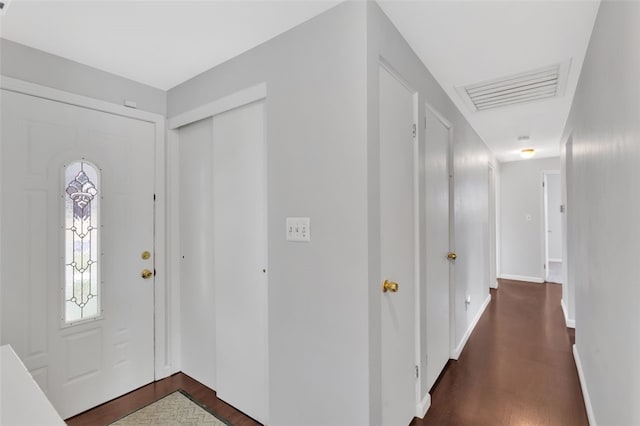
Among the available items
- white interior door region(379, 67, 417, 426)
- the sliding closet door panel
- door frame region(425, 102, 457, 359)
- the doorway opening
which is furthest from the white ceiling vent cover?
the doorway opening

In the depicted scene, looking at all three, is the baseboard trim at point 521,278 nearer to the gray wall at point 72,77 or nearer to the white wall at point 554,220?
the white wall at point 554,220

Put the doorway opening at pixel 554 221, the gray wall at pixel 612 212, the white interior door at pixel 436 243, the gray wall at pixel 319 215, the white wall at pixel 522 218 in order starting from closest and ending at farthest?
the gray wall at pixel 612 212, the gray wall at pixel 319 215, the white interior door at pixel 436 243, the white wall at pixel 522 218, the doorway opening at pixel 554 221

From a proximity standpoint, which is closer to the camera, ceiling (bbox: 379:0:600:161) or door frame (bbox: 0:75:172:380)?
ceiling (bbox: 379:0:600:161)

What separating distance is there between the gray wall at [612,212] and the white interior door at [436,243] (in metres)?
0.89

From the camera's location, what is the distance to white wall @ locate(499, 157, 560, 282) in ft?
17.8

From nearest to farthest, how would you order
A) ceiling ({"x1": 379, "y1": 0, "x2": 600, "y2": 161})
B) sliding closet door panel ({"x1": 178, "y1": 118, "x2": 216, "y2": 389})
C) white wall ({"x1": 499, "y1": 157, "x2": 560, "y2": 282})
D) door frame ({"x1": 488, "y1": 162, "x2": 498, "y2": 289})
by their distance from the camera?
1. ceiling ({"x1": 379, "y1": 0, "x2": 600, "y2": 161})
2. sliding closet door panel ({"x1": 178, "y1": 118, "x2": 216, "y2": 389})
3. door frame ({"x1": 488, "y1": 162, "x2": 498, "y2": 289})
4. white wall ({"x1": 499, "y1": 157, "x2": 560, "y2": 282})

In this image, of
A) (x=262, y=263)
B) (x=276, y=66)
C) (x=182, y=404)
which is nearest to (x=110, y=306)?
(x=182, y=404)

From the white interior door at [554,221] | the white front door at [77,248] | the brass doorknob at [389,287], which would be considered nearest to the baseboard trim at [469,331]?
the brass doorknob at [389,287]

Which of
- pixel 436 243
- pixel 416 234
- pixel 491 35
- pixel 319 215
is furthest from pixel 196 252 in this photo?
pixel 491 35

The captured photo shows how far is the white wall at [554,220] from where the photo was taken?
7801 mm

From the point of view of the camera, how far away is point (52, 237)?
1.90m

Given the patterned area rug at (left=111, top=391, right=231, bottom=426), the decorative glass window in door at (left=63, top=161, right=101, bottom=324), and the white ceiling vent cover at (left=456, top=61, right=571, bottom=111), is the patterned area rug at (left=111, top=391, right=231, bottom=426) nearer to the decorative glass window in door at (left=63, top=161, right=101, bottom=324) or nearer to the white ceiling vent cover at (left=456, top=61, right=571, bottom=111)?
the decorative glass window in door at (left=63, top=161, right=101, bottom=324)

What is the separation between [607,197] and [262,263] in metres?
1.84

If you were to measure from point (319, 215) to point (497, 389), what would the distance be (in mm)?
1984
